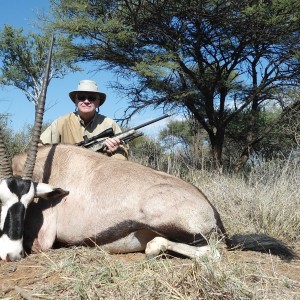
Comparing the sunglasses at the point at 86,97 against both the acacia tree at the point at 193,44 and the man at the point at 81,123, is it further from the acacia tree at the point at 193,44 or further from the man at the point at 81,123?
the acacia tree at the point at 193,44

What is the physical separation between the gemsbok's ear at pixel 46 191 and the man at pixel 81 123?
4.68 ft

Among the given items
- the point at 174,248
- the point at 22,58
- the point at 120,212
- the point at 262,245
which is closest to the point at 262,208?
the point at 262,245

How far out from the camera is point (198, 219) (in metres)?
3.35

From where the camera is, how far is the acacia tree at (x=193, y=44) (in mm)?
8266

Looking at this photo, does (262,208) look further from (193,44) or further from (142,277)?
(193,44)

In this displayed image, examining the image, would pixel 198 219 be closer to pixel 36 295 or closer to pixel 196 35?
pixel 36 295

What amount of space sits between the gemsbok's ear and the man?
143cm

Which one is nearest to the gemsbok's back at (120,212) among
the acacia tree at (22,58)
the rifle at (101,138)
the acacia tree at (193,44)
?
the rifle at (101,138)

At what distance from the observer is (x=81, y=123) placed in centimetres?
528

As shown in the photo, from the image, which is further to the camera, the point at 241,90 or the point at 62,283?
the point at 241,90

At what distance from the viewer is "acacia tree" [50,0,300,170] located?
8266mm

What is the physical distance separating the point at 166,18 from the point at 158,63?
3.40ft

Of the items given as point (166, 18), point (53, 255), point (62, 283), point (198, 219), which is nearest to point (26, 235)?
point (53, 255)

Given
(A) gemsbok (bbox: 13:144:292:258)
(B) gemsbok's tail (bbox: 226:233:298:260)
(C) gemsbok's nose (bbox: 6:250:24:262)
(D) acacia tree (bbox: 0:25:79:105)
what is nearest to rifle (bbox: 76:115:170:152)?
(A) gemsbok (bbox: 13:144:292:258)
